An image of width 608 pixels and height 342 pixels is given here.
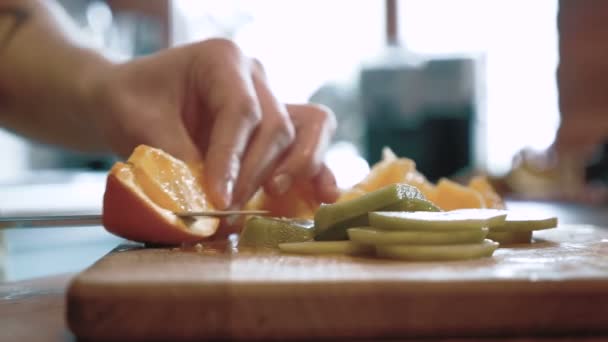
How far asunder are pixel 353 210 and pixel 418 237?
0.18 meters

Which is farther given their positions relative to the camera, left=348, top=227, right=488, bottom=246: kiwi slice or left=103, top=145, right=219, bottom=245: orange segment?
left=103, top=145, right=219, bottom=245: orange segment

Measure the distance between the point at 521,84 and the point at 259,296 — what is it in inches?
247

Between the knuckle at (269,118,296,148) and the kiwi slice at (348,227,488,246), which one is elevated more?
the knuckle at (269,118,296,148)

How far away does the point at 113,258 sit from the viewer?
950 millimetres

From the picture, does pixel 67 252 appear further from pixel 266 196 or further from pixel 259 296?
pixel 259 296

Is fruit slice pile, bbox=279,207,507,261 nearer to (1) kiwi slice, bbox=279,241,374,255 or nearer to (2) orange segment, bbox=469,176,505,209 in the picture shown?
(1) kiwi slice, bbox=279,241,374,255

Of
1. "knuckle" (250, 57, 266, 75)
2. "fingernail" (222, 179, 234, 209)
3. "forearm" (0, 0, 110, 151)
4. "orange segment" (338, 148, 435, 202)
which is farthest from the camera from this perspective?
"forearm" (0, 0, 110, 151)

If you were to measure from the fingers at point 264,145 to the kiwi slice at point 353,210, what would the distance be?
37 centimetres

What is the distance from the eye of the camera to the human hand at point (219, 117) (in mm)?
1446

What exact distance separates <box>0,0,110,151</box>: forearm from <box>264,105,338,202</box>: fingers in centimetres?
53

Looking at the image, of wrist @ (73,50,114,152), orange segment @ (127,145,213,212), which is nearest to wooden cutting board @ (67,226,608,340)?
orange segment @ (127,145,213,212)

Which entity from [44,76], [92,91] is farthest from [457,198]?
[44,76]

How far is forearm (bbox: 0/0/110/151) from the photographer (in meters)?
1.84

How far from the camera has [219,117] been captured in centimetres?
144
